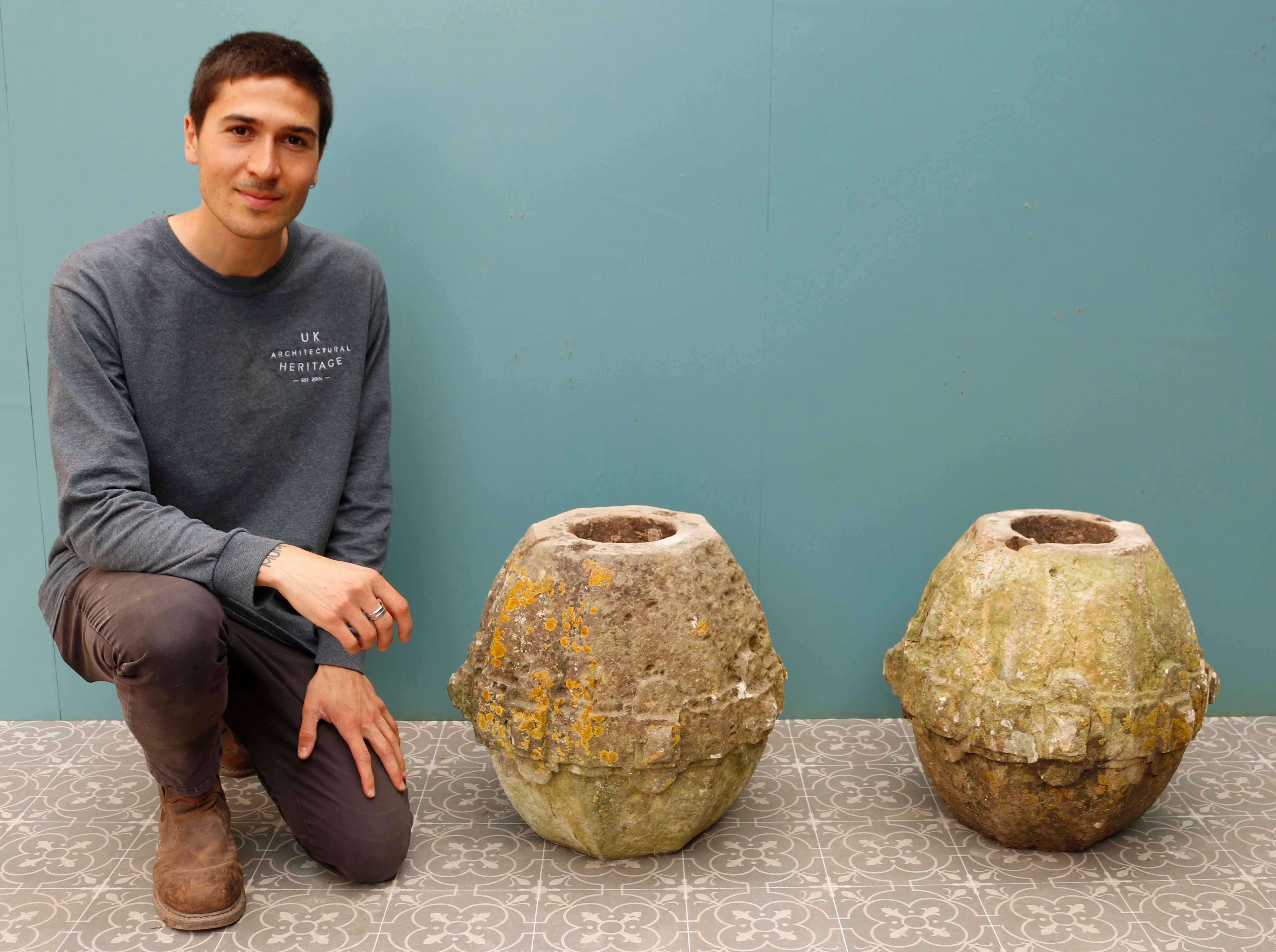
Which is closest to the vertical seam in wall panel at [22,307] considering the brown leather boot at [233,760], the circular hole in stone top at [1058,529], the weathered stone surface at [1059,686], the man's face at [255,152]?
the brown leather boot at [233,760]

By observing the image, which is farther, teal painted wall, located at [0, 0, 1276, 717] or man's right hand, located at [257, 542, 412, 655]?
teal painted wall, located at [0, 0, 1276, 717]

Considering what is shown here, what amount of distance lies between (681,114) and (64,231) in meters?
1.28

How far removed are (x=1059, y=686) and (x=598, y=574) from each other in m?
0.78

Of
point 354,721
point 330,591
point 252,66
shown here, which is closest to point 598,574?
point 330,591

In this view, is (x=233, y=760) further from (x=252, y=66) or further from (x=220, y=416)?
(x=252, y=66)

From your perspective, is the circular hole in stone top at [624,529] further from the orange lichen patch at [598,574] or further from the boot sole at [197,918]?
the boot sole at [197,918]

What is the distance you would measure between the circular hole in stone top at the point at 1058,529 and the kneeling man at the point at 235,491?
1.18 m

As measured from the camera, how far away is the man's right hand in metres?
1.67

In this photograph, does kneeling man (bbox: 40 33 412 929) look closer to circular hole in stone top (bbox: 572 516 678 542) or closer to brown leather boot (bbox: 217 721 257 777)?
brown leather boot (bbox: 217 721 257 777)

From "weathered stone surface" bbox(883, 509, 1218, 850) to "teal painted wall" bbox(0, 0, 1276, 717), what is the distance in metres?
0.48

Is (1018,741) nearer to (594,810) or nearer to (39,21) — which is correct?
(594,810)

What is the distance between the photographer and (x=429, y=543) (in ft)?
7.74

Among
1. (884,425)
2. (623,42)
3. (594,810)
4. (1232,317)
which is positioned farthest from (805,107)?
(594,810)

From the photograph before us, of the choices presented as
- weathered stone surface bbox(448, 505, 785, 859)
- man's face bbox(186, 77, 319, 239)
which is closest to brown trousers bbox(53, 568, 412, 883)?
weathered stone surface bbox(448, 505, 785, 859)
